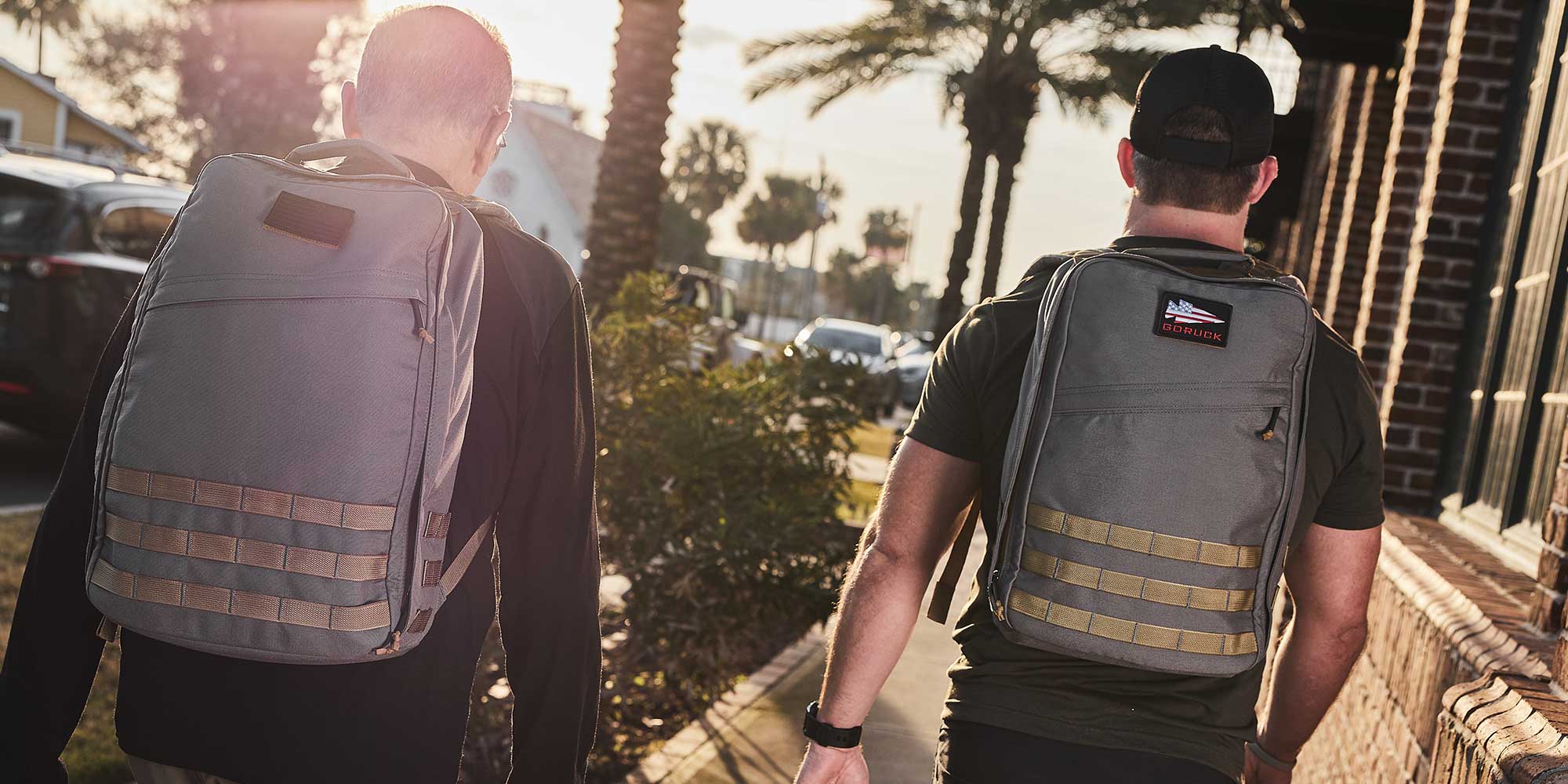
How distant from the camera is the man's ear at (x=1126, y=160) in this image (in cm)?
231

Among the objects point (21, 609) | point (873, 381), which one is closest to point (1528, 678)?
point (21, 609)

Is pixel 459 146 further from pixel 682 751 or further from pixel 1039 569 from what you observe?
pixel 682 751

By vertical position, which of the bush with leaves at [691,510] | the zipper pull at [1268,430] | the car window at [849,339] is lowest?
the car window at [849,339]

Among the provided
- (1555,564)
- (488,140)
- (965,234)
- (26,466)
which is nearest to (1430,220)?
(1555,564)

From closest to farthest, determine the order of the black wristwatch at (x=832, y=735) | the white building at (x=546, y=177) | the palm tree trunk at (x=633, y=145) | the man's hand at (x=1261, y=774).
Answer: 1. the black wristwatch at (x=832, y=735)
2. the man's hand at (x=1261, y=774)
3. the palm tree trunk at (x=633, y=145)
4. the white building at (x=546, y=177)

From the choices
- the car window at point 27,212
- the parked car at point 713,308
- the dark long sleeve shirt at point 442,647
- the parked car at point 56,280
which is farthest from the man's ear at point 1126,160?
the car window at point 27,212

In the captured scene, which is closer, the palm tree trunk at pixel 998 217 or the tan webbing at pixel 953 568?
the tan webbing at pixel 953 568

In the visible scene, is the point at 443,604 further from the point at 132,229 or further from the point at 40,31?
the point at 40,31

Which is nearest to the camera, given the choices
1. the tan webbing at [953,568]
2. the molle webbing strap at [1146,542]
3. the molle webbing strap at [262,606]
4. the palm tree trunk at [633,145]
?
the molle webbing strap at [262,606]

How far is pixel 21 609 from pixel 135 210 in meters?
6.58

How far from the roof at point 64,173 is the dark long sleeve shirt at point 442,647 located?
633 centimetres

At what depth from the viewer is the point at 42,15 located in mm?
66500

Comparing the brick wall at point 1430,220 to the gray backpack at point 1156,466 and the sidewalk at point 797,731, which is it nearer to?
the sidewalk at point 797,731

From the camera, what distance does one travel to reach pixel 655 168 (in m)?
9.20
